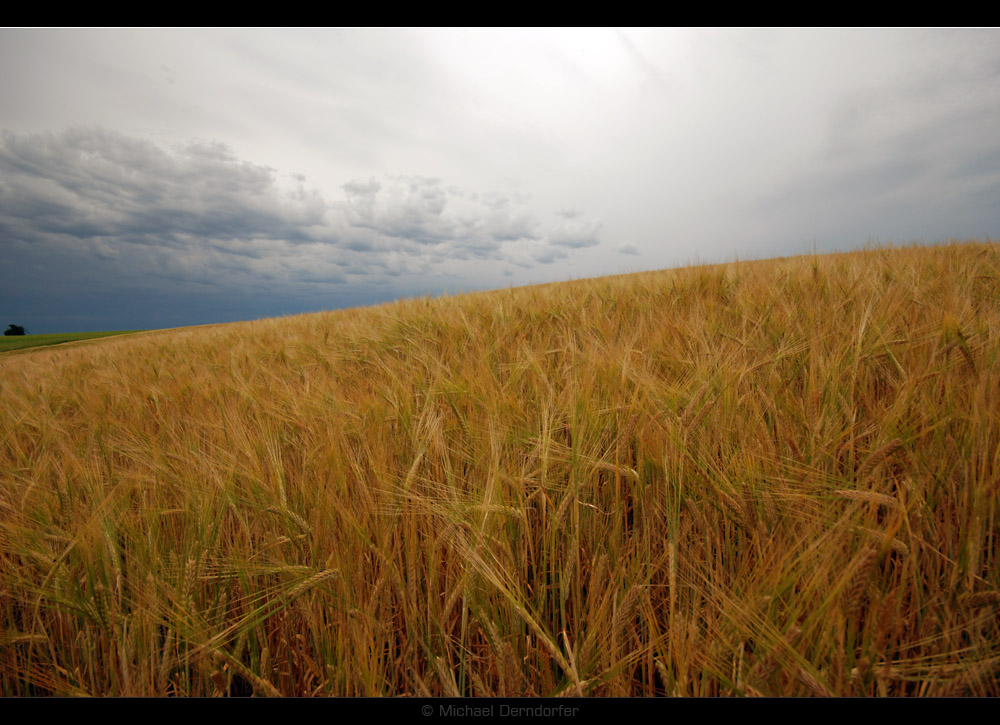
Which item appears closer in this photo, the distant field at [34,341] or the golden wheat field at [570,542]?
the golden wheat field at [570,542]

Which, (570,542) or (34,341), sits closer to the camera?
(570,542)

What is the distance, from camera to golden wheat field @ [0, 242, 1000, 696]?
0.52 meters

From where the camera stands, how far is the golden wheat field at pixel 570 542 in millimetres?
525

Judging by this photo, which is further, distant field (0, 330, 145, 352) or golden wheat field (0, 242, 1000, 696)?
distant field (0, 330, 145, 352)

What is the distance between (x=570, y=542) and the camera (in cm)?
67

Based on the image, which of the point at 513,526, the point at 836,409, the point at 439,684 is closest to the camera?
the point at 439,684

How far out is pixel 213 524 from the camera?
2.58 feet
